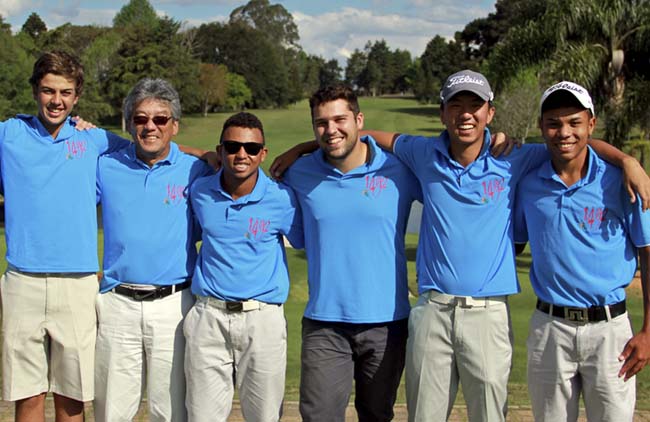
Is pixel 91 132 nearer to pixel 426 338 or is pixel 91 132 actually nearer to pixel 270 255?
pixel 270 255

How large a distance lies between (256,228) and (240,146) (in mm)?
554

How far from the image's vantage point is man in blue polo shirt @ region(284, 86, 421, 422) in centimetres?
499

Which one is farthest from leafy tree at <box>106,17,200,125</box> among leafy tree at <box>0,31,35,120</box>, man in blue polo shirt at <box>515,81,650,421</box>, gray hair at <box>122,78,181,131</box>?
man in blue polo shirt at <box>515,81,650,421</box>

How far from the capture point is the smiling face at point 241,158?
504cm

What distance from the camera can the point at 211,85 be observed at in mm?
78875

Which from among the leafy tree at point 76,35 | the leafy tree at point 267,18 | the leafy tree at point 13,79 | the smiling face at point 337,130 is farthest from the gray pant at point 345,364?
the leafy tree at point 267,18

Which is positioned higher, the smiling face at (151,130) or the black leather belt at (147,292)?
the smiling face at (151,130)

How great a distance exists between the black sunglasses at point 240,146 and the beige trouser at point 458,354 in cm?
148

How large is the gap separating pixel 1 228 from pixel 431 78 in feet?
272

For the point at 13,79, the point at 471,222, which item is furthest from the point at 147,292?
the point at 13,79

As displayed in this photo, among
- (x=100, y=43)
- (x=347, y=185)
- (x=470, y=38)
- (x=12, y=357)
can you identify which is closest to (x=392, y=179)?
(x=347, y=185)

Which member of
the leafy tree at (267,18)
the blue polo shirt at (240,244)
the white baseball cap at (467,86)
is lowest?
the blue polo shirt at (240,244)

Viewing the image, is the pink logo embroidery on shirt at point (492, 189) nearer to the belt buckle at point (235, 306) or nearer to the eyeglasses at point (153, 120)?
the belt buckle at point (235, 306)

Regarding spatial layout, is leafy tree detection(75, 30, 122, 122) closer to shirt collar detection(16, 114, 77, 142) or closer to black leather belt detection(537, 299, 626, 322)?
shirt collar detection(16, 114, 77, 142)
